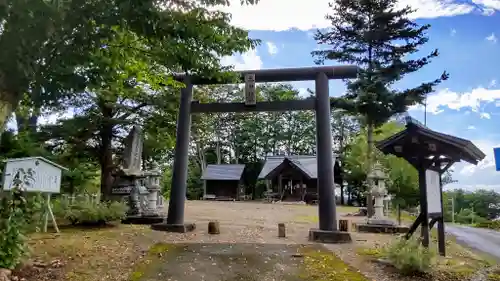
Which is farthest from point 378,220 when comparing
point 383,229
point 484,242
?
point 484,242

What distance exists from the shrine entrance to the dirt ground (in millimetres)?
581

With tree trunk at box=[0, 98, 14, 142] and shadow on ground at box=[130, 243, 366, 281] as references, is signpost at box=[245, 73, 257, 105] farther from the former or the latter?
tree trunk at box=[0, 98, 14, 142]

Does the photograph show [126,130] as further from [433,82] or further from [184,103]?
[433,82]

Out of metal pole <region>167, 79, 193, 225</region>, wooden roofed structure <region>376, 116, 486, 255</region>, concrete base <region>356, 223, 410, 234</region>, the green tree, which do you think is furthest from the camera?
concrete base <region>356, 223, 410, 234</region>

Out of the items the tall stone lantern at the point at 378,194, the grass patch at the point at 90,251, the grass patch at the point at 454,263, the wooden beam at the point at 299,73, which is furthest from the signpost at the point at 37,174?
the tall stone lantern at the point at 378,194

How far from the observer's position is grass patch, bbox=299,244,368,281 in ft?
18.1

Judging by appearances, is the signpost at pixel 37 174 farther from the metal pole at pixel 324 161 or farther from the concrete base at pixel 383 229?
the concrete base at pixel 383 229

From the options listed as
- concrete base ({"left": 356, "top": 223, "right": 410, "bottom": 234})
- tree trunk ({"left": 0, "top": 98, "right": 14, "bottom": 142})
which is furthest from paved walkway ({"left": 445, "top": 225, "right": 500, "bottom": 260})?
tree trunk ({"left": 0, "top": 98, "right": 14, "bottom": 142})

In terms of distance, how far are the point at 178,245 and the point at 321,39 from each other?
1084 centimetres

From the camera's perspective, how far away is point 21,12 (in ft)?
13.3

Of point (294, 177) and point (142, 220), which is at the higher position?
point (294, 177)

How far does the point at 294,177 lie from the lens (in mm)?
28609

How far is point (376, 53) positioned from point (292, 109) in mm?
7249

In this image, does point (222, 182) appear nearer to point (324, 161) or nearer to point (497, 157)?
point (324, 161)
